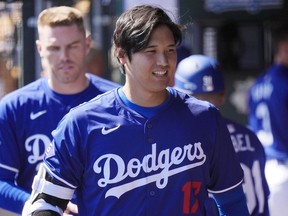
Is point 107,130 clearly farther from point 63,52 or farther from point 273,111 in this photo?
point 273,111

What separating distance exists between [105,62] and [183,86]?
9.66 feet

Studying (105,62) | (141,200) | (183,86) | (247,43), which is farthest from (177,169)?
(247,43)

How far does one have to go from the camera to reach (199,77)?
4.29 meters

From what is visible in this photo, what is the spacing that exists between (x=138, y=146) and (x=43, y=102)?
1248mm

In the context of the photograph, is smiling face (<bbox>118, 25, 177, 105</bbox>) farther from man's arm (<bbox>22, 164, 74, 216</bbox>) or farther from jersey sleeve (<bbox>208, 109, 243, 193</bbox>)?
man's arm (<bbox>22, 164, 74, 216</bbox>)

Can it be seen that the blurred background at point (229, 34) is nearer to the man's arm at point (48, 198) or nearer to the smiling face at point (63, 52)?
the smiling face at point (63, 52)

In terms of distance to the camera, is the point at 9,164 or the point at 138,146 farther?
the point at 9,164

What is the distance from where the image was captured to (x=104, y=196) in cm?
289

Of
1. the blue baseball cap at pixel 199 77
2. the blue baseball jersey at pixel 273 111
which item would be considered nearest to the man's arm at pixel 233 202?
the blue baseball cap at pixel 199 77

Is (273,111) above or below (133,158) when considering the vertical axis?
below

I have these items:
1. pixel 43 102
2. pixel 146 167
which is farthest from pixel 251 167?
pixel 146 167

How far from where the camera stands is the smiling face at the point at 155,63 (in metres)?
2.88

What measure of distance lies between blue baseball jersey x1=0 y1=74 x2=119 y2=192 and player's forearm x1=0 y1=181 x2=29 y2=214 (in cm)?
→ 4

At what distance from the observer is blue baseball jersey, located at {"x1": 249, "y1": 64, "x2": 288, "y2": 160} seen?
6.31 metres
